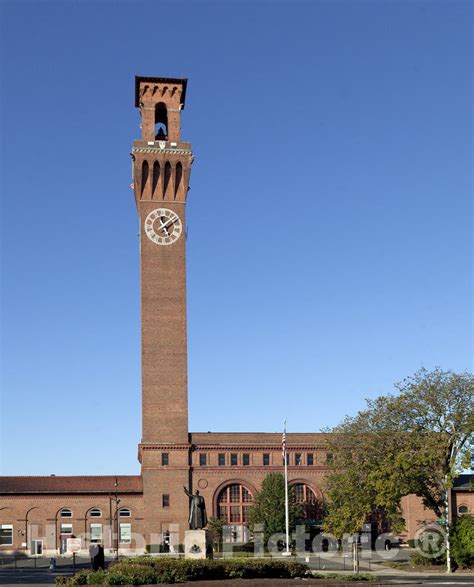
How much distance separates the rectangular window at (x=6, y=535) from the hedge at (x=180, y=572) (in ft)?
157

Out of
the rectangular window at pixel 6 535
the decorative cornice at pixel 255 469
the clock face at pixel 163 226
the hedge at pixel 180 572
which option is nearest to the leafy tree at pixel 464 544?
the hedge at pixel 180 572

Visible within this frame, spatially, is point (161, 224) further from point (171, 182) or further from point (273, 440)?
point (273, 440)

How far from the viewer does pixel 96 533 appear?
8794cm

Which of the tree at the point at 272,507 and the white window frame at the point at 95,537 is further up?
the tree at the point at 272,507

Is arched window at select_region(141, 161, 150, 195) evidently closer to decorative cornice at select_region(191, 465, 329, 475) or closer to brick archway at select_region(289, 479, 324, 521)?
decorative cornice at select_region(191, 465, 329, 475)

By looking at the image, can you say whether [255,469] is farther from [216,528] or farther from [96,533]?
[96,533]

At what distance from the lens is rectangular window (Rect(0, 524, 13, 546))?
86562 millimetres

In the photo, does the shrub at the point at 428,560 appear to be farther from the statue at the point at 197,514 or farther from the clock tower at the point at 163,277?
the clock tower at the point at 163,277

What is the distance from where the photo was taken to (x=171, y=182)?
3583 inches

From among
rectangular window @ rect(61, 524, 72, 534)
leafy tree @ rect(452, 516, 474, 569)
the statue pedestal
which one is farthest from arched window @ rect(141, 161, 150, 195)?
the statue pedestal

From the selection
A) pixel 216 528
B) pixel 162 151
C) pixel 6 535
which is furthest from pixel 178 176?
pixel 6 535

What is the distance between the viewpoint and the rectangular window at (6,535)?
86.6 m

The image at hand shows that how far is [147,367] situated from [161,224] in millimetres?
14125

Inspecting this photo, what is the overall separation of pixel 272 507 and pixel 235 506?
7585 millimetres
